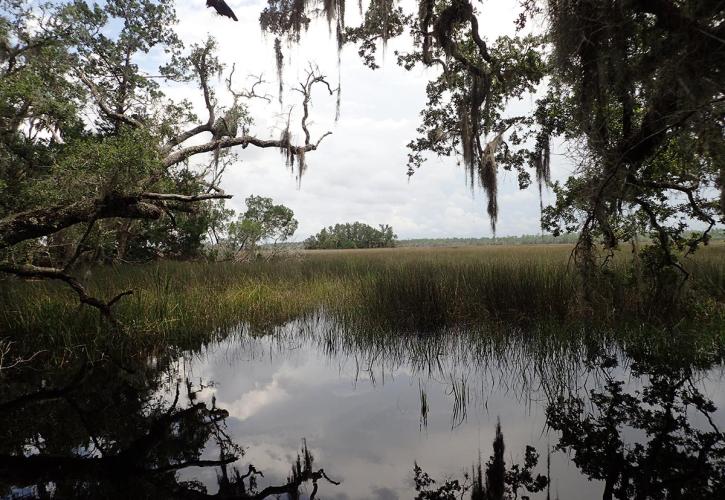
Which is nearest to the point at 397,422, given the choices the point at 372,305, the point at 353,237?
the point at 372,305

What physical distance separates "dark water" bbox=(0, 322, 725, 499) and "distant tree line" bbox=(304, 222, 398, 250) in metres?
51.7

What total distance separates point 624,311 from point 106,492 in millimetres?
7195

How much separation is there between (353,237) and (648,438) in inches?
2487

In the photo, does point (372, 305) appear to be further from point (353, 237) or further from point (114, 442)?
point (353, 237)

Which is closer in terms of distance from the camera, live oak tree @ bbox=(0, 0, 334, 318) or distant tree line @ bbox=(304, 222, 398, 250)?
live oak tree @ bbox=(0, 0, 334, 318)

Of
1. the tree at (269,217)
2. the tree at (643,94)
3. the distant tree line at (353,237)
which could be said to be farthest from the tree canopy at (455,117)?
the distant tree line at (353,237)

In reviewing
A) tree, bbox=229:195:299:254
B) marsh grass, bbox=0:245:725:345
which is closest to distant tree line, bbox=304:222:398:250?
tree, bbox=229:195:299:254

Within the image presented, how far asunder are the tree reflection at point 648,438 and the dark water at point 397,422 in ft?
0.04

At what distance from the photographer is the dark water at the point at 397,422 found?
2.57m

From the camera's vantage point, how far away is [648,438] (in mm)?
2971

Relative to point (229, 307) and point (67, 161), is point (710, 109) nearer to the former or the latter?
point (229, 307)

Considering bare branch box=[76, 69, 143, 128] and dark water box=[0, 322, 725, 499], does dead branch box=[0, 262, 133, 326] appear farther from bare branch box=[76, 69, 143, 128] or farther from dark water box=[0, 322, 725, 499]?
bare branch box=[76, 69, 143, 128]

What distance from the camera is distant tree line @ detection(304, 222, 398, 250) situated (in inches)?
2269

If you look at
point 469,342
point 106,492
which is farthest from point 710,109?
point 106,492
